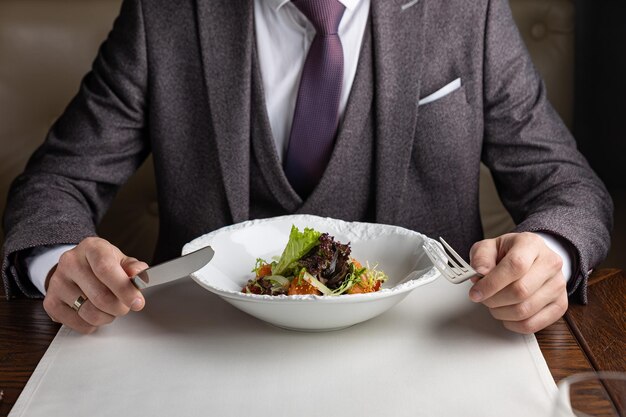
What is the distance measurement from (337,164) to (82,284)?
54 centimetres

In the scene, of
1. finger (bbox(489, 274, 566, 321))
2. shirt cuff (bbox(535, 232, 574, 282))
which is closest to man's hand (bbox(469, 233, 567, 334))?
finger (bbox(489, 274, 566, 321))

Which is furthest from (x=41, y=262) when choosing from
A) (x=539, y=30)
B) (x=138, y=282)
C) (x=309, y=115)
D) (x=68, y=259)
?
(x=539, y=30)

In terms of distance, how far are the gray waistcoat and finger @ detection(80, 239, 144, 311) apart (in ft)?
1.51

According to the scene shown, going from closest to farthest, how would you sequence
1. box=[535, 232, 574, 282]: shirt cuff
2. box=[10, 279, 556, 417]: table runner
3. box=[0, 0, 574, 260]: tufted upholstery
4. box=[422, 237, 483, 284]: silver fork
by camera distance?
box=[10, 279, 556, 417]: table runner < box=[422, 237, 483, 284]: silver fork < box=[535, 232, 574, 282]: shirt cuff < box=[0, 0, 574, 260]: tufted upholstery

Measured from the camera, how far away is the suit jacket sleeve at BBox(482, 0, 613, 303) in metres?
1.30

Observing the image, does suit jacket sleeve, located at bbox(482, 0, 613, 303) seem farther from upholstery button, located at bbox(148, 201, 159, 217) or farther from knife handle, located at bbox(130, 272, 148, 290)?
upholstery button, located at bbox(148, 201, 159, 217)

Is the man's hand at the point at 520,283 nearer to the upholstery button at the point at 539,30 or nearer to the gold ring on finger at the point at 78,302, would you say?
the gold ring on finger at the point at 78,302

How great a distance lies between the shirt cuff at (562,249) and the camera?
104 cm

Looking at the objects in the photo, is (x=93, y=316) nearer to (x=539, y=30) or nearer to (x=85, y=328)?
(x=85, y=328)

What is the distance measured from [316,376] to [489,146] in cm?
76

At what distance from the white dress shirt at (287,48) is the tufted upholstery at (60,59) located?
58 cm

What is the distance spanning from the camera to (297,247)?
3.04ft

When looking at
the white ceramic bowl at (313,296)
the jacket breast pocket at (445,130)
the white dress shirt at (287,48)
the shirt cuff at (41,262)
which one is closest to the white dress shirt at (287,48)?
the white dress shirt at (287,48)

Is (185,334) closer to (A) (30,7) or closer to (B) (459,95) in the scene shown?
(B) (459,95)
